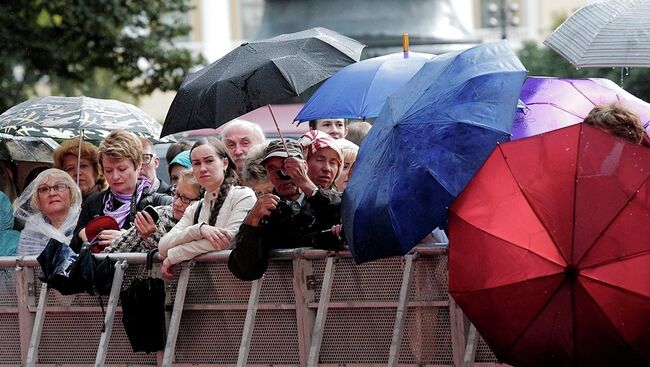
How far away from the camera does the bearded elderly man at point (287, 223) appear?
27.5ft

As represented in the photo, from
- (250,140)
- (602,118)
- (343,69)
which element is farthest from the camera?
(250,140)

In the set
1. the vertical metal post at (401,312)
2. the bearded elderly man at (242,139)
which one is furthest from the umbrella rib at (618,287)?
the bearded elderly man at (242,139)

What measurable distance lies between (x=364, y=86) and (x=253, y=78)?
0.99 meters

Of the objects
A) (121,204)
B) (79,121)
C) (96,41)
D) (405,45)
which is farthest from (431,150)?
(96,41)

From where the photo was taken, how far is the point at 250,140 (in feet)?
35.2

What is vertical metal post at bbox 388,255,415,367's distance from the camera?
8070 mm

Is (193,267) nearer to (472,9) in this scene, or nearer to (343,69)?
(343,69)

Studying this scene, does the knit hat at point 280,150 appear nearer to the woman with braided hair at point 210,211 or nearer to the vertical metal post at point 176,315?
the woman with braided hair at point 210,211

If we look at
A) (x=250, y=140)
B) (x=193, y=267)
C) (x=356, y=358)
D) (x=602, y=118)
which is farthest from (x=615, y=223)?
(x=250, y=140)

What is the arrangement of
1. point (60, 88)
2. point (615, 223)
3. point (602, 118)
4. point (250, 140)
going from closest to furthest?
point (615, 223) < point (602, 118) < point (250, 140) < point (60, 88)

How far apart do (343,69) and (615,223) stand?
10.4 feet

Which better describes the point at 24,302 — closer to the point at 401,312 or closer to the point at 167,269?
the point at 167,269

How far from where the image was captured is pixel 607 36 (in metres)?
8.70

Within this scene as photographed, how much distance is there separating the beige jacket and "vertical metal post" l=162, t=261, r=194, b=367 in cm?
10
